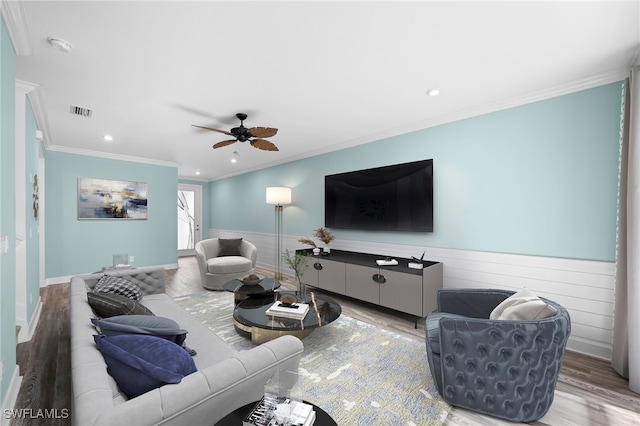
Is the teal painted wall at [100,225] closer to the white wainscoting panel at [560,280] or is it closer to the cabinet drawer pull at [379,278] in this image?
the cabinet drawer pull at [379,278]

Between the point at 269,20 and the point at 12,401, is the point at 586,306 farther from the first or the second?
the point at 12,401

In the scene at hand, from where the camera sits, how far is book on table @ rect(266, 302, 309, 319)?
2627 mm

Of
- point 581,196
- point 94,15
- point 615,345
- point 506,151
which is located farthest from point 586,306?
point 94,15

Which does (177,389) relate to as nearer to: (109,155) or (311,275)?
(311,275)

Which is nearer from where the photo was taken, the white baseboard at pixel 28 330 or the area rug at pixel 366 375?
the area rug at pixel 366 375

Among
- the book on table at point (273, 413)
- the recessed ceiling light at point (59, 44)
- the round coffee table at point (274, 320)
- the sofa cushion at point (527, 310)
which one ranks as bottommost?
the round coffee table at point (274, 320)

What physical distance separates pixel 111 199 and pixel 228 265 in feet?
9.72

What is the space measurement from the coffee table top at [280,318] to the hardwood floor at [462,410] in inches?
30.1

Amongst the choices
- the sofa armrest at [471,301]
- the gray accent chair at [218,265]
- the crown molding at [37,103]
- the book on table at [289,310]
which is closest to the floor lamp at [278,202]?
the gray accent chair at [218,265]

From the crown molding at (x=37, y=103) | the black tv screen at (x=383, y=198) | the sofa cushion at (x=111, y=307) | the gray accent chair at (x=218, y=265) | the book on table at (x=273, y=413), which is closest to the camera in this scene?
the book on table at (x=273, y=413)

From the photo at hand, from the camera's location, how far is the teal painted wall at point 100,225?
5.05m

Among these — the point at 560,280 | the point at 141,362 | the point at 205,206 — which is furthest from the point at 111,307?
the point at 205,206

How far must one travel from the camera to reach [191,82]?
2.61 m

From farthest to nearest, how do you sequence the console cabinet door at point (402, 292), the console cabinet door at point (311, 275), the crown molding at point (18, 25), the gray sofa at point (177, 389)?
the console cabinet door at point (311, 275) → the console cabinet door at point (402, 292) → the crown molding at point (18, 25) → the gray sofa at point (177, 389)
